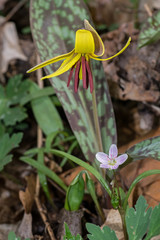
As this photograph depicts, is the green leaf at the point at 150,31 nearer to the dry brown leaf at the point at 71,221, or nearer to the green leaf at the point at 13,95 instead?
the green leaf at the point at 13,95

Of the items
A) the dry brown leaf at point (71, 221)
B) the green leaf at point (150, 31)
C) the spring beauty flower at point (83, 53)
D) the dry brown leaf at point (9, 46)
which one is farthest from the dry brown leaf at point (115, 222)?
the dry brown leaf at point (9, 46)

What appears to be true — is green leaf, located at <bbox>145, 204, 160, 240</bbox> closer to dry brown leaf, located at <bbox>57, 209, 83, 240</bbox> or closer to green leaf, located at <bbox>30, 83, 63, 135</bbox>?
dry brown leaf, located at <bbox>57, 209, 83, 240</bbox>

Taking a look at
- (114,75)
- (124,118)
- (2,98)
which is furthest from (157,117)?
(2,98)

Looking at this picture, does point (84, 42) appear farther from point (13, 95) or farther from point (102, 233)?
point (13, 95)

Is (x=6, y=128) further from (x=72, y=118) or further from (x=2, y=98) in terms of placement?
(x=72, y=118)

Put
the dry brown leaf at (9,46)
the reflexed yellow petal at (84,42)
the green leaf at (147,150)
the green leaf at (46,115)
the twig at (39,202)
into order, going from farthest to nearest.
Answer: the dry brown leaf at (9,46) < the green leaf at (46,115) < the twig at (39,202) < the green leaf at (147,150) < the reflexed yellow petal at (84,42)

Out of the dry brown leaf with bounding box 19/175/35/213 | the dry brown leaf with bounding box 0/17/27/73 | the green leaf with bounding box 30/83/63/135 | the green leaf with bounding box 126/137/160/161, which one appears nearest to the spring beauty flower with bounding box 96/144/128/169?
the green leaf with bounding box 126/137/160/161
